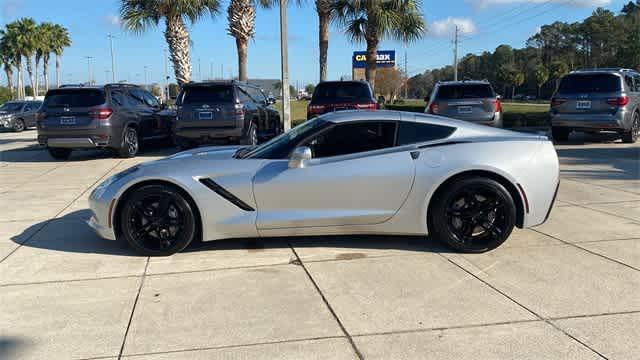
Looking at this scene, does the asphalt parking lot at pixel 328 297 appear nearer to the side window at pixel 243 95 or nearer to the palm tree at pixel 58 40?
the side window at pixel 243 95

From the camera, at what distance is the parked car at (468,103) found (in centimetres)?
1281

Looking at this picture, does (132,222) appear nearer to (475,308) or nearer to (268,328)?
(268,328)

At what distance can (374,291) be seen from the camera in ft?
14.4

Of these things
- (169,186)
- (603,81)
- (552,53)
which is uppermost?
(552,53)

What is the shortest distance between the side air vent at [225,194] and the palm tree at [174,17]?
46.8 feet

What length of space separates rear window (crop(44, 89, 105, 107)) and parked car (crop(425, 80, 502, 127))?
770 cm

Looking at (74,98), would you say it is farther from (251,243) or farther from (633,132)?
(633,132)

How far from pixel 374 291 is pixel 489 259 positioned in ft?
4.50

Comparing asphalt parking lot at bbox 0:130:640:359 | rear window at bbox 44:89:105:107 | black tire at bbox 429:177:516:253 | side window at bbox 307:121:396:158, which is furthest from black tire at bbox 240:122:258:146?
black tire at bbox 429:177:516:253

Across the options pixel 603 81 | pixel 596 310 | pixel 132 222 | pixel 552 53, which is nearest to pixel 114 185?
pixel 132 222

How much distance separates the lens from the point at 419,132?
540cm

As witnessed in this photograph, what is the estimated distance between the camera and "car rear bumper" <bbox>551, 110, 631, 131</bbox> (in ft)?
43.1

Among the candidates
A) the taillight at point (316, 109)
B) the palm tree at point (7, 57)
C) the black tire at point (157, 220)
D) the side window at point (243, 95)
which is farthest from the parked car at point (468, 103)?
the palm tree at point (7, 57)

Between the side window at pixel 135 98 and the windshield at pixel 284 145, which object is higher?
the side window at pixel 135 98
